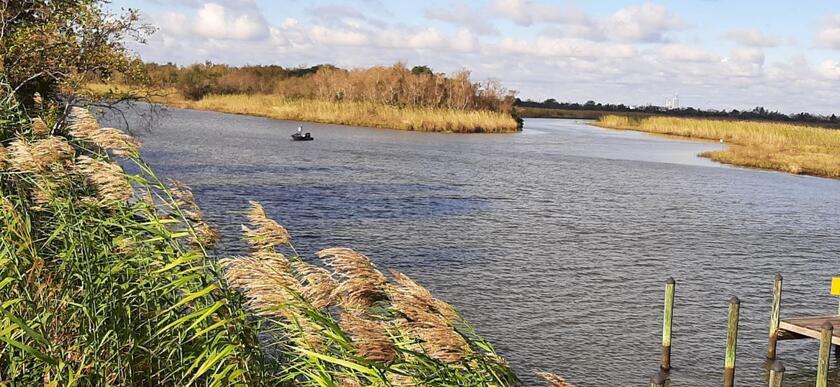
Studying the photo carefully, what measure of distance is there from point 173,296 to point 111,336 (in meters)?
0.55

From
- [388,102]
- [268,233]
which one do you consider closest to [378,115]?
[388,102]

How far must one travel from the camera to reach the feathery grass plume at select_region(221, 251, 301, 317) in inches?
171

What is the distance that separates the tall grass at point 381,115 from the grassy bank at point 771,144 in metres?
17.7

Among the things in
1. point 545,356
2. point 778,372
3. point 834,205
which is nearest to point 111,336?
Result: point 778,372

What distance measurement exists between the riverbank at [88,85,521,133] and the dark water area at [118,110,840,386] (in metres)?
22.2

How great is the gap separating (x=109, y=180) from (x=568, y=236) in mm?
18570

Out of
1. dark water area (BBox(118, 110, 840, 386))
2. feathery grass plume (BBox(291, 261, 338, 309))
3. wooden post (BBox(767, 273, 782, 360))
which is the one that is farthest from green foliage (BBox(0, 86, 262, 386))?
wooden post (BBox(767, 273, 782, 360))

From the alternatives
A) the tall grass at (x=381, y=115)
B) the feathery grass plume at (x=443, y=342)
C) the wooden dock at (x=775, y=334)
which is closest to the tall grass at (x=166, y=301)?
the feathery grass plume at (x=443, y=342)

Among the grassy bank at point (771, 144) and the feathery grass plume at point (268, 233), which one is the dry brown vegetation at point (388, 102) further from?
the feathery grass plume at point (268, 233)

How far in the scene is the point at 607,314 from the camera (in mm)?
15367

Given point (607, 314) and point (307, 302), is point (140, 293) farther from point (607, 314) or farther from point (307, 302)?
point (607, 314)

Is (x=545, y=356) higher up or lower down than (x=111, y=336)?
lower down

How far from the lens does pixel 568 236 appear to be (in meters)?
22.5

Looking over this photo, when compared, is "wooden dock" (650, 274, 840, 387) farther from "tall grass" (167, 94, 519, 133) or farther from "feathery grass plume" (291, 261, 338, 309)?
"tall grass" (167, 94, 519, 133)
